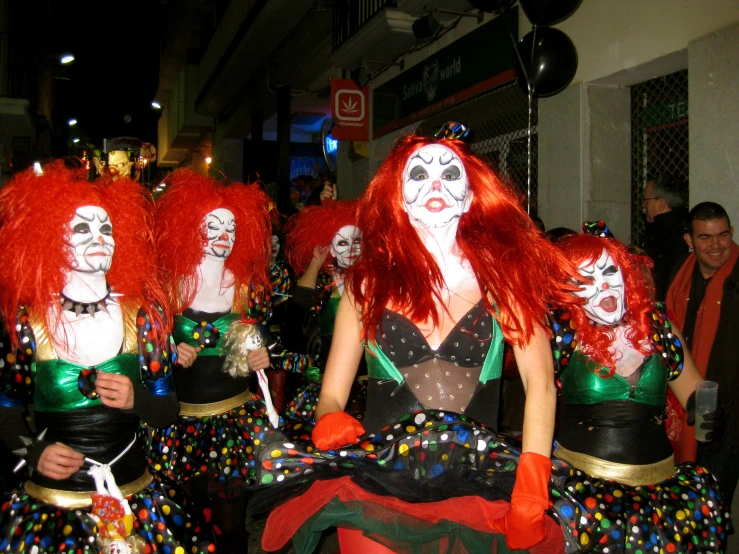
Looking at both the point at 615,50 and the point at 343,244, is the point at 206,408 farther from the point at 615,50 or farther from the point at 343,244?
the point at 615,50

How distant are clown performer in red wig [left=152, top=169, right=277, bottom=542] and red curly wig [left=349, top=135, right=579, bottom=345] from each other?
5.20ft

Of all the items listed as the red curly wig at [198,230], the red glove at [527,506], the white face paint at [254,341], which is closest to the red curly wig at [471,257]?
the red glove at [527,506]

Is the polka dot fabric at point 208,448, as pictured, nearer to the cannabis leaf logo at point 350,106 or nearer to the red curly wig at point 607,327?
the red curly wig at point 607,327

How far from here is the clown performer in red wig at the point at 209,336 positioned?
388cm

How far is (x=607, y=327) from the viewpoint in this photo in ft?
10.1

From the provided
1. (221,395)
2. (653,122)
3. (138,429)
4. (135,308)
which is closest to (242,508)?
(221,395)

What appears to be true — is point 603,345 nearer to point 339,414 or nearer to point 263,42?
point 339,414

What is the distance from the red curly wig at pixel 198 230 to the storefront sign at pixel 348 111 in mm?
7125

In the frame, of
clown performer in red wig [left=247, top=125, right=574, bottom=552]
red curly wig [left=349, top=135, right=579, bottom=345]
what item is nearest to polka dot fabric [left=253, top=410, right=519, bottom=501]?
clown performer in red wig [left=247, top=125, right=574, bottom=552]

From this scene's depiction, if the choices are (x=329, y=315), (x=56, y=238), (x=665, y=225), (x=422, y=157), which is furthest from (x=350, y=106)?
(x=422, y=157)

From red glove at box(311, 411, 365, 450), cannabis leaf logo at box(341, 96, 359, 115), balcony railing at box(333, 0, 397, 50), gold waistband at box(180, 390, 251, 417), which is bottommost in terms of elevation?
gold waistband at box(180, 390, 251, 417)

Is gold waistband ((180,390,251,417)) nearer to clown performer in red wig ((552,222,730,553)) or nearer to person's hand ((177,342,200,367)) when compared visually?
person's hand ((177,342,200,367))

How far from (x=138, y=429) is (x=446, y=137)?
5.68 feet

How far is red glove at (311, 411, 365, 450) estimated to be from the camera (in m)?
2.22
